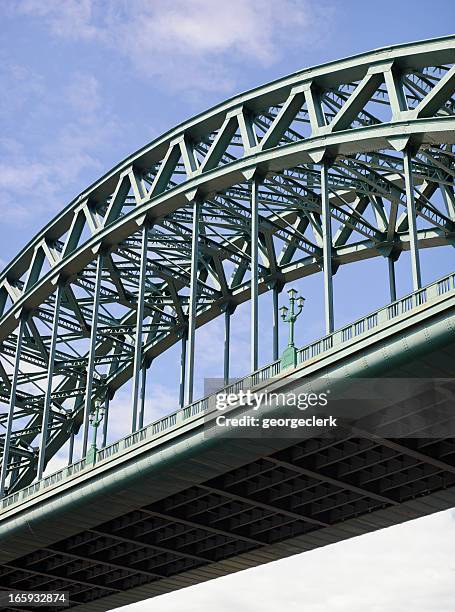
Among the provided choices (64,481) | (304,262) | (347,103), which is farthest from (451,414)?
(304,262)

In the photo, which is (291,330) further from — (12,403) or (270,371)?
(12,403)

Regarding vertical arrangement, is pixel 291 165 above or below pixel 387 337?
above

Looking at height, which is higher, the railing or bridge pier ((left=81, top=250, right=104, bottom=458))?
bridge pier ((left=81, top=250, right=104, bottom=458))

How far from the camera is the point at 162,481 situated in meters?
44.2

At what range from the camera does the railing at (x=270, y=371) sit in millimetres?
34438

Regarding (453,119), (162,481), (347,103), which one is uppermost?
(347,103)

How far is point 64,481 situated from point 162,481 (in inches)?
228

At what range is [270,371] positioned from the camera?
130 feet

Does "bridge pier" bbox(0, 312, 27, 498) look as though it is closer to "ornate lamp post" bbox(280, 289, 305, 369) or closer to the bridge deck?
the bridge deck

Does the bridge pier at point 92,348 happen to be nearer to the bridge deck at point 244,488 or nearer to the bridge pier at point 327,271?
the bridge deck at point 244,488

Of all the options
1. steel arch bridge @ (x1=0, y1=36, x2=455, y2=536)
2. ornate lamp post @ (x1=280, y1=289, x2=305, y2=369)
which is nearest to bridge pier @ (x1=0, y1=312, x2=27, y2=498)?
steel arch bridge @ (x1=0, y1=36, x2=455, y2=536)

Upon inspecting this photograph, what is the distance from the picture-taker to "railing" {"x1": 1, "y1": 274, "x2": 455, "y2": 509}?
34438mm

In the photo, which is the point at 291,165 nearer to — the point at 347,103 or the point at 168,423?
the point at 347,103

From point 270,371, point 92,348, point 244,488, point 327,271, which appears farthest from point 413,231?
point 92,348
